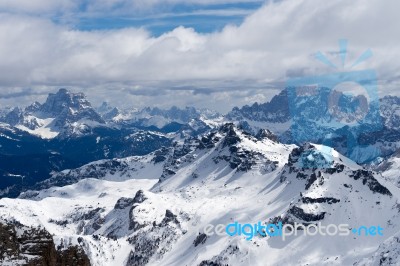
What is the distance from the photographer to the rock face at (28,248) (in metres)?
64.3

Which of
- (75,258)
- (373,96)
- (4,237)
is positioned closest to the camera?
(4,237)

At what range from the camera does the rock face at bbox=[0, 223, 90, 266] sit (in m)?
64.3

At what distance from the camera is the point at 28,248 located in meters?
68.8

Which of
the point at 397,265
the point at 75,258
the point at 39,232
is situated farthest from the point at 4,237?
the point at 397,265

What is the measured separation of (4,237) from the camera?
2689 inches

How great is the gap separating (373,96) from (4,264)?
10464cm

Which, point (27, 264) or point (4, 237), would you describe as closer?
point (27, 264)

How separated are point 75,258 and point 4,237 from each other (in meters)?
14.4

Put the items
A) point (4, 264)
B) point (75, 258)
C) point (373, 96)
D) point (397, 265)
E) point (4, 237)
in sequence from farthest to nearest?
point (397, 265), point (373, 96), point (75, 258), point (4, 237), point (4, 264)

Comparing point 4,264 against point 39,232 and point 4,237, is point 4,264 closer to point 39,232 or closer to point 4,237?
point 4,237

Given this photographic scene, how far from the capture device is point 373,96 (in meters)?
134

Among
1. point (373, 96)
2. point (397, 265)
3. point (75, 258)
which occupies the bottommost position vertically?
point (397, 265)

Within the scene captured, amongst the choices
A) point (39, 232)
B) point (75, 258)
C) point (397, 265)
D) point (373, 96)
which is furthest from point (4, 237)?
point (397, 265)

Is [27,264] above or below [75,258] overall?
above
